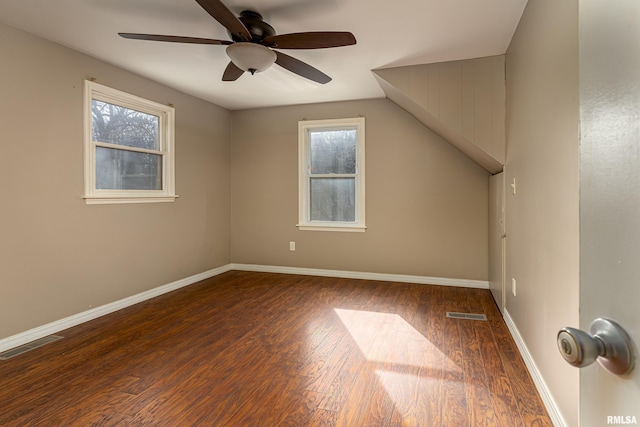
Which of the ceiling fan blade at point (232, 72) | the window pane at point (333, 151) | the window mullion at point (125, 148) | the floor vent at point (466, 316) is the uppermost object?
the ceiling fan blade at point (232, 72)

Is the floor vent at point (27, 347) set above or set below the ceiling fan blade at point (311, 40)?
below

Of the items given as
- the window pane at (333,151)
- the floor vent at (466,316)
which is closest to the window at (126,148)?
the window pane at (333,151)

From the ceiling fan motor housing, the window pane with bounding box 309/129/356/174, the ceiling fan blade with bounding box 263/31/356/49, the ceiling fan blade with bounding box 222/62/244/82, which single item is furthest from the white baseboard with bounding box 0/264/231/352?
the ceiling fan blade with bounding box 263/31/356/49

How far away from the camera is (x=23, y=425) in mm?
1693

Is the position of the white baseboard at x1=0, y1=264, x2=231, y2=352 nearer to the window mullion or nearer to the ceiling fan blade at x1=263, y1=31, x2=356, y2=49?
the window mullion

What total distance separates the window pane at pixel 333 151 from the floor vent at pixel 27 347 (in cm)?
339

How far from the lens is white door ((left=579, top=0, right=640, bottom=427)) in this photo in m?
0.44

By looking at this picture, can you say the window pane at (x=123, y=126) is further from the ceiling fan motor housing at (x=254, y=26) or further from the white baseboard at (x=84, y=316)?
the ceiling fan motor housing at (x=254, y=26)

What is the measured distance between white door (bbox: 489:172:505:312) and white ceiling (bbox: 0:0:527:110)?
1268mm

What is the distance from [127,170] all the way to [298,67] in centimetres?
212

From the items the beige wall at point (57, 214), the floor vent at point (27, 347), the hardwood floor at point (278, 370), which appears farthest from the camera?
the beige wall at point (57, 214)

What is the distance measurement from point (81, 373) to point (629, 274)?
2743 mm

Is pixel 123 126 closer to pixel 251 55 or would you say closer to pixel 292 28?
pixel 251 55

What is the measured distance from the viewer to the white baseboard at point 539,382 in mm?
1638
